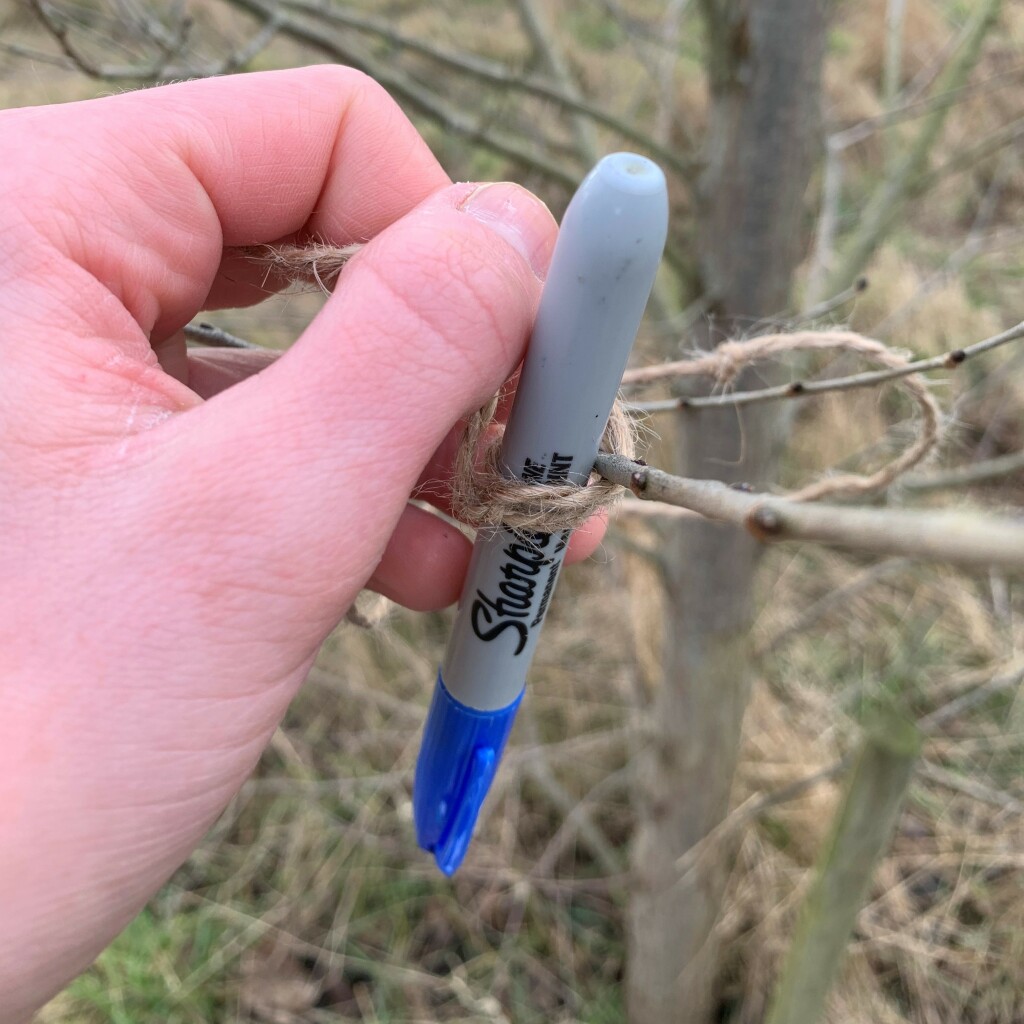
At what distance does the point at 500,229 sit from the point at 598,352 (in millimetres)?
117

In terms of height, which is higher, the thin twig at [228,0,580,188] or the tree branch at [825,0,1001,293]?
the tree branch at [825,0,1001,293]

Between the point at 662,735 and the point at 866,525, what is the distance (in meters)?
1.04

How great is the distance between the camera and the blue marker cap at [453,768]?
0.65m

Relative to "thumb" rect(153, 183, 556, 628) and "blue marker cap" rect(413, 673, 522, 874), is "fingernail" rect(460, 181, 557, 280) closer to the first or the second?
"thumb" rect(153, 183, 556, 628)

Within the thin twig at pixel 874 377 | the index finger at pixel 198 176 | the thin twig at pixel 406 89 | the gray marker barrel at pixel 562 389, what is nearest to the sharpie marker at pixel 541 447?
the gray marker barrel at pixel 562 389

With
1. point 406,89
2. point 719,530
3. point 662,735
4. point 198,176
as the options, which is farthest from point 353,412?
point 662,735

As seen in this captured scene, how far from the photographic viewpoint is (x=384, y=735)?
176 centimetres

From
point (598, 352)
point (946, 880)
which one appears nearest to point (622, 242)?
point (598, 352)

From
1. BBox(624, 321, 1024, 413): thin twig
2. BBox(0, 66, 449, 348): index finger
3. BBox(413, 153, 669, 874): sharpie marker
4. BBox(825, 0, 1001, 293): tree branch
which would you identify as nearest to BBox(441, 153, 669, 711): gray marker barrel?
BBox(413, 153, 669, 874): sharpie marker

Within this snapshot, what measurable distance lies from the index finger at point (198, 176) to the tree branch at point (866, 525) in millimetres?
364

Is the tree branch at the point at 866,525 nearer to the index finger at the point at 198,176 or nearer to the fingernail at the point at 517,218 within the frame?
the fingernail at the point at 517,218

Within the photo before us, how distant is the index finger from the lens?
486 millimetres

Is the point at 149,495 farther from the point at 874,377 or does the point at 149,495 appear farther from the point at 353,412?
the point at 874,377

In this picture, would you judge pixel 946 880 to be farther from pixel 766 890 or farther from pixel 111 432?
pixel 111 432
